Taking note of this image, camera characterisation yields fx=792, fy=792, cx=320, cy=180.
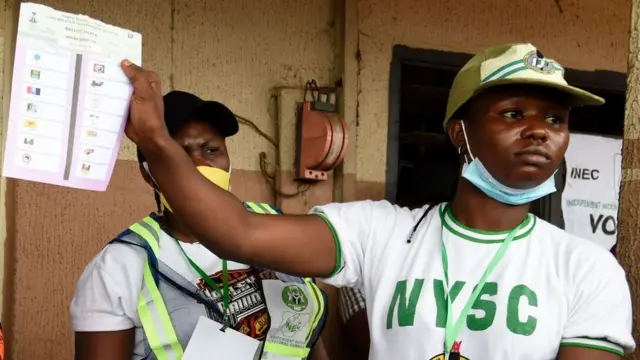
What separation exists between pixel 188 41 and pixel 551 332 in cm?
215

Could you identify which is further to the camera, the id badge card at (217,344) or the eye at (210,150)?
the eye at (210,150)

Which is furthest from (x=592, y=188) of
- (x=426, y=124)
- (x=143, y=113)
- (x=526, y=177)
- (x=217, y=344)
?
(x=143, y=113)

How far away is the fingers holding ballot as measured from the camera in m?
1.51

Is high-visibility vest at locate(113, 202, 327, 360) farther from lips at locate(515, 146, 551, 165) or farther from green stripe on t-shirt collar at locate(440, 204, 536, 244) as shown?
lips at locate(515, 146, 551, 165)

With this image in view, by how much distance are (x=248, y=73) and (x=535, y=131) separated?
6.25 feet

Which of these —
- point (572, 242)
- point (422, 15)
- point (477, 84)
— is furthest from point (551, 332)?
point (422, 15)

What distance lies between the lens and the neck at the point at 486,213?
72.1 inches

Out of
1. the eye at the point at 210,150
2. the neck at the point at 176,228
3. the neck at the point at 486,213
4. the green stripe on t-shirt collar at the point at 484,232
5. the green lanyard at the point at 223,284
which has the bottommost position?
the green lanyard at the point at 223,284

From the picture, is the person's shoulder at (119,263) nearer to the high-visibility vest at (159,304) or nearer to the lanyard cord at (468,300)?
the high-visibility vest at (159,304)

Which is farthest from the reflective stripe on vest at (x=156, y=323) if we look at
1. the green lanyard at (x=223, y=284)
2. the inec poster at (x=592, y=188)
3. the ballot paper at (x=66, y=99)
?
the inec poster at (x=592, y=188)

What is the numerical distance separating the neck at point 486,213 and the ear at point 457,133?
9 centimetres

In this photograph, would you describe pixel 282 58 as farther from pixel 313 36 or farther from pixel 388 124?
pixel 388 124

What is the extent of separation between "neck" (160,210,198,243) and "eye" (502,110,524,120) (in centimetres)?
92

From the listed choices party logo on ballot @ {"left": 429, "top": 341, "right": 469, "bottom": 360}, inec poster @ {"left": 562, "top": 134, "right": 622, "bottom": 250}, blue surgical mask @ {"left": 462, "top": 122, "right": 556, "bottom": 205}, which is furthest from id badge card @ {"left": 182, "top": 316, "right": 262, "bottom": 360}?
inec poster @ {"left": 562, "top": 134, "right": 622, "bottom": 250}
